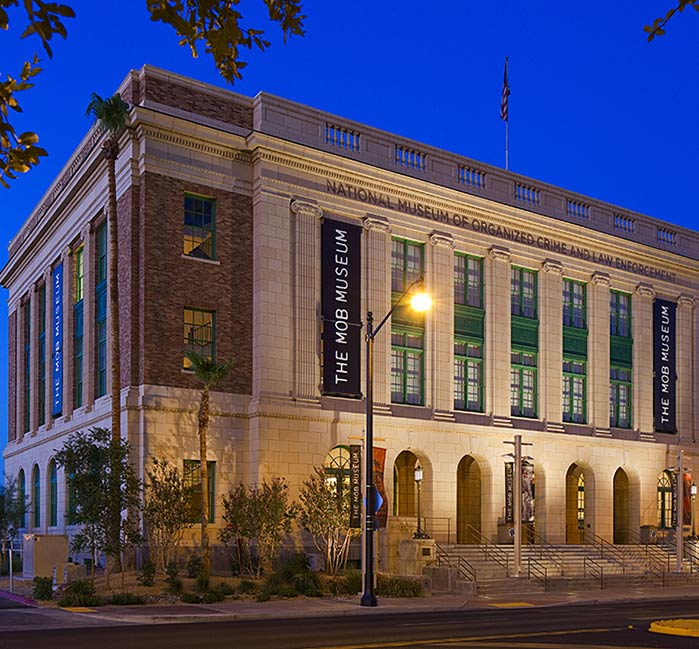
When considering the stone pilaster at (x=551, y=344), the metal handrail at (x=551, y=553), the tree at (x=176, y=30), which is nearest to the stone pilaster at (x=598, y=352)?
the stone pilaster at (x=551, y=344)

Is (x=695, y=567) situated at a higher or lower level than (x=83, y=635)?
→ lower

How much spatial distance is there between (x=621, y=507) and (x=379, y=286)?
2039 centimetres

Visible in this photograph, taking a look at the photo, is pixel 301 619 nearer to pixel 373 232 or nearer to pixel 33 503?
pixel 373 232

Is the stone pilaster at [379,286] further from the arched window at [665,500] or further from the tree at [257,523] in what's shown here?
the arched window at [665,500]

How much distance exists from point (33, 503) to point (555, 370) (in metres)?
26.7

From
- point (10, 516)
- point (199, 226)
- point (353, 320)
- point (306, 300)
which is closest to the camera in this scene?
point (199, 226)

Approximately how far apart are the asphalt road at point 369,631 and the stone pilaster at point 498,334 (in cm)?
1850

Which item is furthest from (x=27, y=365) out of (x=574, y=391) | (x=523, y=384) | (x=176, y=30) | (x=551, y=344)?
(x=176, y=30)

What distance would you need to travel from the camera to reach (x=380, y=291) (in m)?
44.5

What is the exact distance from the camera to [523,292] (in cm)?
5066

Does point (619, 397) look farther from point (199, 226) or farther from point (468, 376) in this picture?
point (199, 226)

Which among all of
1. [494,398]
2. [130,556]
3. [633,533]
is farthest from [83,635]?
[633,533]

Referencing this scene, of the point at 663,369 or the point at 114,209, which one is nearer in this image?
the point at 114,209

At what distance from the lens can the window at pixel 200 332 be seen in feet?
131
